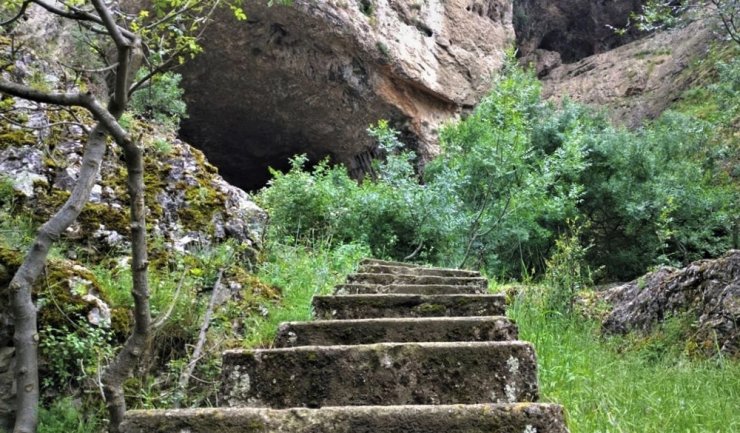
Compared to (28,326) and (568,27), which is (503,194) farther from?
(568,27)

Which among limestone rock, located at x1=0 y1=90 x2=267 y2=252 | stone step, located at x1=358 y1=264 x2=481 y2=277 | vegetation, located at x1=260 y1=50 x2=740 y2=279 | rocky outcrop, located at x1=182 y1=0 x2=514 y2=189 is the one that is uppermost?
rocky outcrop, located at x1=182 y1=0 x2=514 y2=189

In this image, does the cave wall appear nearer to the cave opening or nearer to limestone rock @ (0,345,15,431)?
the cave opening

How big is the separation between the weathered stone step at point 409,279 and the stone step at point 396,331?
139 cm

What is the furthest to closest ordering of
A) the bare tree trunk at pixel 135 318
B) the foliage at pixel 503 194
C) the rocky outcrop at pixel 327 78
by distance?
1. the rocky outcrop at pixel 327 78
2. the foliage at pixel 503 194
3. the bare tree trunk at pixel 135 318

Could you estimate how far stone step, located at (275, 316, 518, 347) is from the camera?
2488mm

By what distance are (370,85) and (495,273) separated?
6.17m

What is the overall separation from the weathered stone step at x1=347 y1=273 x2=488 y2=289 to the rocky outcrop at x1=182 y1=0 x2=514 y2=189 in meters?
8.49

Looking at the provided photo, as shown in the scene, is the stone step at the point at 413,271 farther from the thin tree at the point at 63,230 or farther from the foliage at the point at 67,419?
the thin tree at the point at 63,230

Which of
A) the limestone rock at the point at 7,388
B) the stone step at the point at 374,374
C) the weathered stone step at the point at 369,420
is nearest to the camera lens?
the weathered stone step at the point at 369,420

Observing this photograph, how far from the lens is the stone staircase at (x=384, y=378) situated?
1541 millimetres

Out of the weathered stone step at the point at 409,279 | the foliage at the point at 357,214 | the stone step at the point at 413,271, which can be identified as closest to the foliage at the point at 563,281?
the stone step at the point at 413,271

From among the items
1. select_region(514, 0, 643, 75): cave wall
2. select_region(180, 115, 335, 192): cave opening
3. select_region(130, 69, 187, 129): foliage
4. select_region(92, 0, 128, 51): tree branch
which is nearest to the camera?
select_region(92, 0, 128, 51): tree branch

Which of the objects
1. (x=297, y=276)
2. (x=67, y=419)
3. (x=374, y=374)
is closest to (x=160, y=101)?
(x=297, y=276)

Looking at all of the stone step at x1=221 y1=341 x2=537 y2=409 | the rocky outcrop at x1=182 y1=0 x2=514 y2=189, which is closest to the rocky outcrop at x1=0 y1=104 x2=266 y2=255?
the stone step at x1=221 y1=341 x2=537 y2=409
